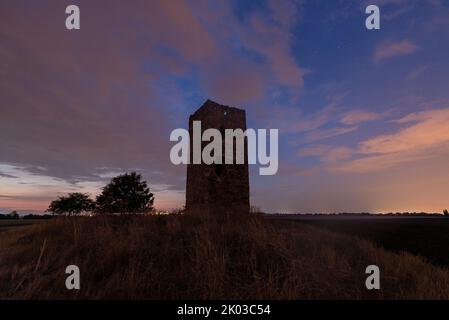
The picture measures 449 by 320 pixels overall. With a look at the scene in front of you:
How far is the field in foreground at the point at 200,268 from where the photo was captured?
4215 millimetres

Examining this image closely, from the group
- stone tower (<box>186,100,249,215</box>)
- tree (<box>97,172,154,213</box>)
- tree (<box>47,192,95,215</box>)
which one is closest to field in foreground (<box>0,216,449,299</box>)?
stone tower (<box>186,100,249,215</box>)

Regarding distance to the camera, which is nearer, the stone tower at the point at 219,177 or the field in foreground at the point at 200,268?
the field in foreground at the point at 200,268

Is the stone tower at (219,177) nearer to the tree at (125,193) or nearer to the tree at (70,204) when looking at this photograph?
the tree at (125,193)

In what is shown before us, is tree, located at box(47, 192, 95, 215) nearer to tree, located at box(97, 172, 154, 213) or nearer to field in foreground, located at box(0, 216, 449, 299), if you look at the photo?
tree, located at box(97, 172, 154, 213)

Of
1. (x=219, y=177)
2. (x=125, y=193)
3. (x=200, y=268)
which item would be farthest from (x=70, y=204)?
(x=200, y=268)

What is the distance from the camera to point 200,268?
495 cm

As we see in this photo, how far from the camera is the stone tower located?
14346 mm

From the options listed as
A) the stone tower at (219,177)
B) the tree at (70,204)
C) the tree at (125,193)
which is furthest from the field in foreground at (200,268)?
the tree at (70,204)

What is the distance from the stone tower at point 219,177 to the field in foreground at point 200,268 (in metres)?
6.80

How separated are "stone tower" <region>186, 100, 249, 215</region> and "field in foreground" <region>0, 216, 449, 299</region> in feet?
22.3

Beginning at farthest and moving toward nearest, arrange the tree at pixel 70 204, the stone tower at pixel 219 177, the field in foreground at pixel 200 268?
the tree at pixel 70 204 → the stone tower at pixel 219 177 → the field in foreground at pixel 200 268

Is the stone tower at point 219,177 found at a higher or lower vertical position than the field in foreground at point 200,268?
higher

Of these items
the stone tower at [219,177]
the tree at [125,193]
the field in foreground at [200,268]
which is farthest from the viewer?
the tree at [125,193]
